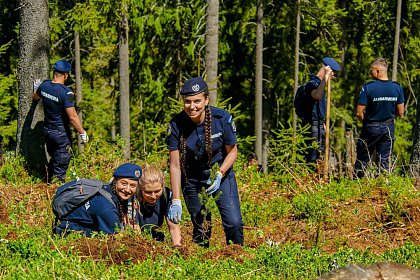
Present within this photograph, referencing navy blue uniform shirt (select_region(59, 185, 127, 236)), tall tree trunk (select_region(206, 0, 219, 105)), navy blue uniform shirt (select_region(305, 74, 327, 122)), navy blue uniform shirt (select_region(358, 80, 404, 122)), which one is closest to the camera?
navy blue uniform shirt (select_region(59, 185, 127, 236))

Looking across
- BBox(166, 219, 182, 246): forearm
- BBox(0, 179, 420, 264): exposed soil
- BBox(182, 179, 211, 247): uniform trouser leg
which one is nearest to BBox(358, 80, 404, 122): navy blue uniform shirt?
BBox(0, 179, 420, 264): exposed soil

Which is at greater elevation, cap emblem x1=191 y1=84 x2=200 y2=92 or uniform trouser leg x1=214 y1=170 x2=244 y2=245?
cap emblem x1=191 y1=84 x2=200 y2=92

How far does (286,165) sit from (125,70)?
1055 centimetres

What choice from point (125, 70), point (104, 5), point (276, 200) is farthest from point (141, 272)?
point (125, 70)

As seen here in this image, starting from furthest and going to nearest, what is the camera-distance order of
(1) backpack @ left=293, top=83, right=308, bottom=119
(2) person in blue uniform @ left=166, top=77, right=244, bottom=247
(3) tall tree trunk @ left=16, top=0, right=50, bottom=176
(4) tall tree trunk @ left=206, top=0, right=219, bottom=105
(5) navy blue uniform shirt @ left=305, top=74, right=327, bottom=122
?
1. (4) tall tree trunk @ left=206, top=0, right=219, bottom=105
2. (3) tall tree trunk @ left=16, top=0, right=50, bottom=176
3. (1) backpack @ left=293, top=83, right=308, bottom=119
4. (5) navy blue uniform shirt @ left=305, top=74, right=327, bottom=122
5. (2) person in blue uniform @ left=166, top=77, right=244, bottom=247

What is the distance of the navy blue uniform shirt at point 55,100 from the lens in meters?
9.45

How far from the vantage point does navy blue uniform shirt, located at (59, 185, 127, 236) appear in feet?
20.4

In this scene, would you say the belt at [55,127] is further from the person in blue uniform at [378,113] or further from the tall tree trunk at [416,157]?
the tall tree trunk at [416,157]

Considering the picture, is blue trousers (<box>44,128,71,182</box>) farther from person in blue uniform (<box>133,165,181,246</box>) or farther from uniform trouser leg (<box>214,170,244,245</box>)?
uniform trouser leg (<box>214,170,244,245</box>)

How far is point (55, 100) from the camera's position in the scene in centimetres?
946

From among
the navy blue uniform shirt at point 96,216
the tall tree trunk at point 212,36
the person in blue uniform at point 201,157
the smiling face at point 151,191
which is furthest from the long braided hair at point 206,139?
the tall tree trunk at point 212,36

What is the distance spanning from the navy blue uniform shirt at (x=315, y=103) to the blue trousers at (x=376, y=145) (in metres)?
0.68

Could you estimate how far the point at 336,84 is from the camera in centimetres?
2291

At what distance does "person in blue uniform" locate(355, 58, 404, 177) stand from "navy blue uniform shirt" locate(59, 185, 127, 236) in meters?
4.47
